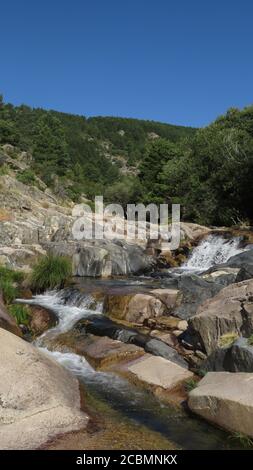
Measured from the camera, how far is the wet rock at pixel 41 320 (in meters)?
10.4

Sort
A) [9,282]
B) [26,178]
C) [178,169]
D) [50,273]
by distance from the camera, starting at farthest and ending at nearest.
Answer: [178,169] < [26,178] < [50,273] < [9,282]

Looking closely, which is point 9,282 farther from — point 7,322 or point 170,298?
point 170,298

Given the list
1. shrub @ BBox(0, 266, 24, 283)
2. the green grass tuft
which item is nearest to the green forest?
shrub @ BBox(0, 266, 24, 283)

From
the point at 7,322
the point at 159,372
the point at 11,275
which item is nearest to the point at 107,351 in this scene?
the point at 159,372

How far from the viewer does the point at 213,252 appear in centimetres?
2069

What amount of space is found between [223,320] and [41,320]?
4673mm

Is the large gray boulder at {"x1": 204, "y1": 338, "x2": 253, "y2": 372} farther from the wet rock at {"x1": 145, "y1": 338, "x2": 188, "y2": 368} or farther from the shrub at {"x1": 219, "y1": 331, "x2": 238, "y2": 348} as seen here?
the wet rock at {"x1": 145, "y1": 338, "x2": 188, "y2": 368}

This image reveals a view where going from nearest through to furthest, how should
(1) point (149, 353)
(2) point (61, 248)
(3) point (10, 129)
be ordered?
(1) point (149, 353) → (2) point (61, 248) → (3) point (10, 129)

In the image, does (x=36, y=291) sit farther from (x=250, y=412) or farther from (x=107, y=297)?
(x=250, y=412)

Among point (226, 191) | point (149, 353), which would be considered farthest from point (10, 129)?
point (149, 353)

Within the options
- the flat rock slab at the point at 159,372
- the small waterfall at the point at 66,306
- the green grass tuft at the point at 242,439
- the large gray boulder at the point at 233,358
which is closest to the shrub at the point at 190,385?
the flat rock slab at the point at 159,372

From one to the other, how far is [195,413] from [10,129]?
43829mm

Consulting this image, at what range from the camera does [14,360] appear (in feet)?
18.9
